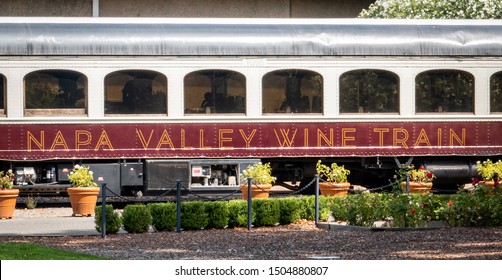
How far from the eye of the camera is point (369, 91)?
871 inches

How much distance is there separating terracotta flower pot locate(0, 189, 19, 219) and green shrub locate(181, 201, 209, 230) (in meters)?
3.60

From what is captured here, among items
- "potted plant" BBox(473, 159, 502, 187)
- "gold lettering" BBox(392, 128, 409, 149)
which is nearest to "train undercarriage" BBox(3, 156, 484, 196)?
"gold lettering" BBox(392, 128, 409, 149)

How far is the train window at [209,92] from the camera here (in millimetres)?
21500

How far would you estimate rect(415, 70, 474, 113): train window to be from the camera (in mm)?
22406

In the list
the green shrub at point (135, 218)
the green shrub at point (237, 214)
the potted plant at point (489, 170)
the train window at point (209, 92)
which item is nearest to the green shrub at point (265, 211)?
the green shrub at point (237, 214)

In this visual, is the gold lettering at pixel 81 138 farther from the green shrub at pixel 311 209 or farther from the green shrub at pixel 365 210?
the green shrub at pixel 365 210

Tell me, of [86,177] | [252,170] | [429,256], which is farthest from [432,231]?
[86,177]

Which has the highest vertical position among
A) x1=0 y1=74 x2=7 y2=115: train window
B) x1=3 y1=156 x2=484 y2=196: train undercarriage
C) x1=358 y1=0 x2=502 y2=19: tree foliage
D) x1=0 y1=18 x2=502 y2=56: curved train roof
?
x1=358 y1=0 x2=502 y2=19: tree foliage

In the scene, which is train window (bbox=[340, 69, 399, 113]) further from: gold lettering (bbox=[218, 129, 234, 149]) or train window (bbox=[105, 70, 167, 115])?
train window (bbox=[105, 70, 167, 115])

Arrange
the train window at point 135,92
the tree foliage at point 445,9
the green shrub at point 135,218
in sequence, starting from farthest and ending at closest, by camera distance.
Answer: the tree foliage at point 445,9
the train window at point 135,92
the green shrub at point 135,218

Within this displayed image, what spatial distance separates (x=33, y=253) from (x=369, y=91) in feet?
33.5

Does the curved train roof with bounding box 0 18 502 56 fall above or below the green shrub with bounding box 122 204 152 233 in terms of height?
above

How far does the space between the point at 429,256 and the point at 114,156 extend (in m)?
9.30

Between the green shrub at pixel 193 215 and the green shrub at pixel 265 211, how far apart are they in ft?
2.85
